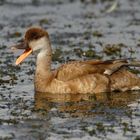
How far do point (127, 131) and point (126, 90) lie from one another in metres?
3.55

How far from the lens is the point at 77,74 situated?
605 inches

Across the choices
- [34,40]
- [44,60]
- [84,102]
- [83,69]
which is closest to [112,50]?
[44,60]

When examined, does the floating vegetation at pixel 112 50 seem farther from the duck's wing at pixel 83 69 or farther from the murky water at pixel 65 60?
the duck's wing at pixel 83 69

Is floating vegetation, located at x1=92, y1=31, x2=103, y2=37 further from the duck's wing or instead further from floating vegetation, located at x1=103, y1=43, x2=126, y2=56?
the duck's wing

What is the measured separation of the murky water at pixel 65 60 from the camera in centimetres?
1244

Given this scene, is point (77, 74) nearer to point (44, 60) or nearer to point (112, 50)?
point (44, 60)

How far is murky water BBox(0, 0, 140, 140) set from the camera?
40.8ft

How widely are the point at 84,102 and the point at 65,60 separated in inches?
154

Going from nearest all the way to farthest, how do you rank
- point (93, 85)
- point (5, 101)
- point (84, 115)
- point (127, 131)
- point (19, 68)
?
point (127, 131) → point (84, 115) → point (5, 101) → point (93, 85) → point (19, 68)

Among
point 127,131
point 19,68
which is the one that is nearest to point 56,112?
point 127,131

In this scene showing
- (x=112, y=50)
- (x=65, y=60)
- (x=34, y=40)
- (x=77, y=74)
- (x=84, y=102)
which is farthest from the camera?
(x=112, y=50)

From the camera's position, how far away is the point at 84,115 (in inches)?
526

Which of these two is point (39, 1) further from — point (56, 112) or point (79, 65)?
point (56, 112)

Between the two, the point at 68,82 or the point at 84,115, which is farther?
the point at 68,82
